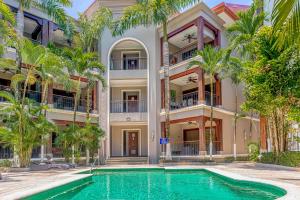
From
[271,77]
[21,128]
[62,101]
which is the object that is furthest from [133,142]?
[271,77]

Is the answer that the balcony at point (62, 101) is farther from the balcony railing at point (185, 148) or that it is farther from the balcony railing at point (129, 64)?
the balcony railing at point (185, 148)

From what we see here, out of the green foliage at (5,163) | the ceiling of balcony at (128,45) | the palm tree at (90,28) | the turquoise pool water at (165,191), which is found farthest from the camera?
the ceiling of balcony at (128,45)

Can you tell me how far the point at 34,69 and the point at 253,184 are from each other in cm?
1192

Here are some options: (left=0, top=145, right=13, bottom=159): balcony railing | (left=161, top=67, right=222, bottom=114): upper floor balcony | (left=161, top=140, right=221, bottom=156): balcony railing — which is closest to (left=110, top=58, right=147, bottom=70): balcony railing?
(left=161, top=67, right=222, bottom=114): upper floor balcony

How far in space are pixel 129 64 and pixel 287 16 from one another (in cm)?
2239

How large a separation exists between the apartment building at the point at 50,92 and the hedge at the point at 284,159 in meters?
12.7

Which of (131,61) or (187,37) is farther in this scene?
(131,61)

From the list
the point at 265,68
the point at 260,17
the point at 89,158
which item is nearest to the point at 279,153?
the point at 265,68

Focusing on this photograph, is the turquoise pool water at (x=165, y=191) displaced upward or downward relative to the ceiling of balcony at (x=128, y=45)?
downward

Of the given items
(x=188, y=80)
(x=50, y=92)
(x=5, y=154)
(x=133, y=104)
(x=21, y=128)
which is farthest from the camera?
(x=133, y=104)

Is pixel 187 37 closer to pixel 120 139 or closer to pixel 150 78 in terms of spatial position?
pixel 150 78

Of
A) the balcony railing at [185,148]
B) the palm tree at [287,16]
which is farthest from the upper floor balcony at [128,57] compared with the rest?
the palm tree at [287,16]

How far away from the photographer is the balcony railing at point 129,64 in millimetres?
25875

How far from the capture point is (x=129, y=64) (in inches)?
1038
